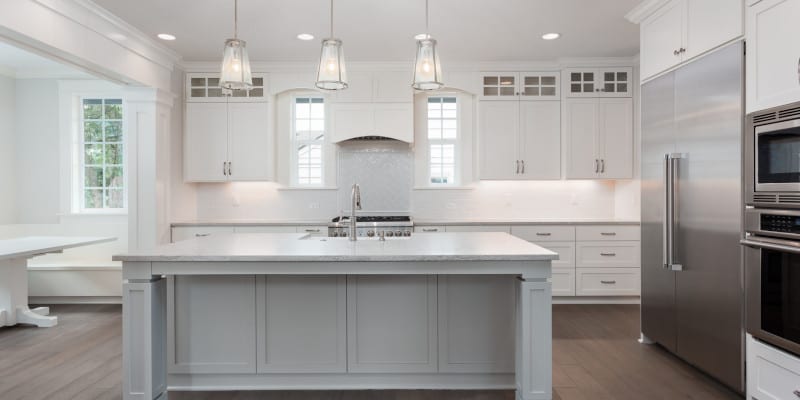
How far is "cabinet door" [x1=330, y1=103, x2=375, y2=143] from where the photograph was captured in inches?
212

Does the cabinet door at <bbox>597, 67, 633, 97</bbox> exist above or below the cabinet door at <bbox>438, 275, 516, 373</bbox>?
above

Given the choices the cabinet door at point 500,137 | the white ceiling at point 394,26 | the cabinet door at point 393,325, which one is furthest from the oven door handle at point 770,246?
the cabinet door at point 500,137

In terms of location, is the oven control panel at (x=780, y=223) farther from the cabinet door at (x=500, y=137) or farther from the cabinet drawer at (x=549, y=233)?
the cabinet door at (x=500, y=137)

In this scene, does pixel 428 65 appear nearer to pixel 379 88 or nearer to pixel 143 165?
pixel 379 88

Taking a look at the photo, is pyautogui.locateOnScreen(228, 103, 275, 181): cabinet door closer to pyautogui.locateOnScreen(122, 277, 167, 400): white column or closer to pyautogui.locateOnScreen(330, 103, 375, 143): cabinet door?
pyautogui.locateOnScreen(330, 103, 375, 143): cabinet door

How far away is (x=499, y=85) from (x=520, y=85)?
24cm

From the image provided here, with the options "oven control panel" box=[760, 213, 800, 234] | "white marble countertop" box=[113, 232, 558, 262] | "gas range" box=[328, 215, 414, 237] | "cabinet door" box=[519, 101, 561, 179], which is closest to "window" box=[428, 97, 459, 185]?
"cabinet door" box=[519, 101, 561, 179]

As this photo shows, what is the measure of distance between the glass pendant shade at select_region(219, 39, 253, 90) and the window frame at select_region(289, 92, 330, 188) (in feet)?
9.99

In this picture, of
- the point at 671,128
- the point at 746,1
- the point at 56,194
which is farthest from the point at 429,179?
the point at 56,194

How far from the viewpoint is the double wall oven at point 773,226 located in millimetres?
2303

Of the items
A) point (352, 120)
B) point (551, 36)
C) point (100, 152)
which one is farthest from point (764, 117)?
point (100, 152)

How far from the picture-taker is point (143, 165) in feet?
15.9

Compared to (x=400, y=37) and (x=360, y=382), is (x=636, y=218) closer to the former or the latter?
(x=400, y=37)

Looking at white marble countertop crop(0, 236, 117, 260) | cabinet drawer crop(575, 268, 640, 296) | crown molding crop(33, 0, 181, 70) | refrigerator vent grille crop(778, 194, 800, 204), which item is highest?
crown molding crop(33, 0, 181, 70)
